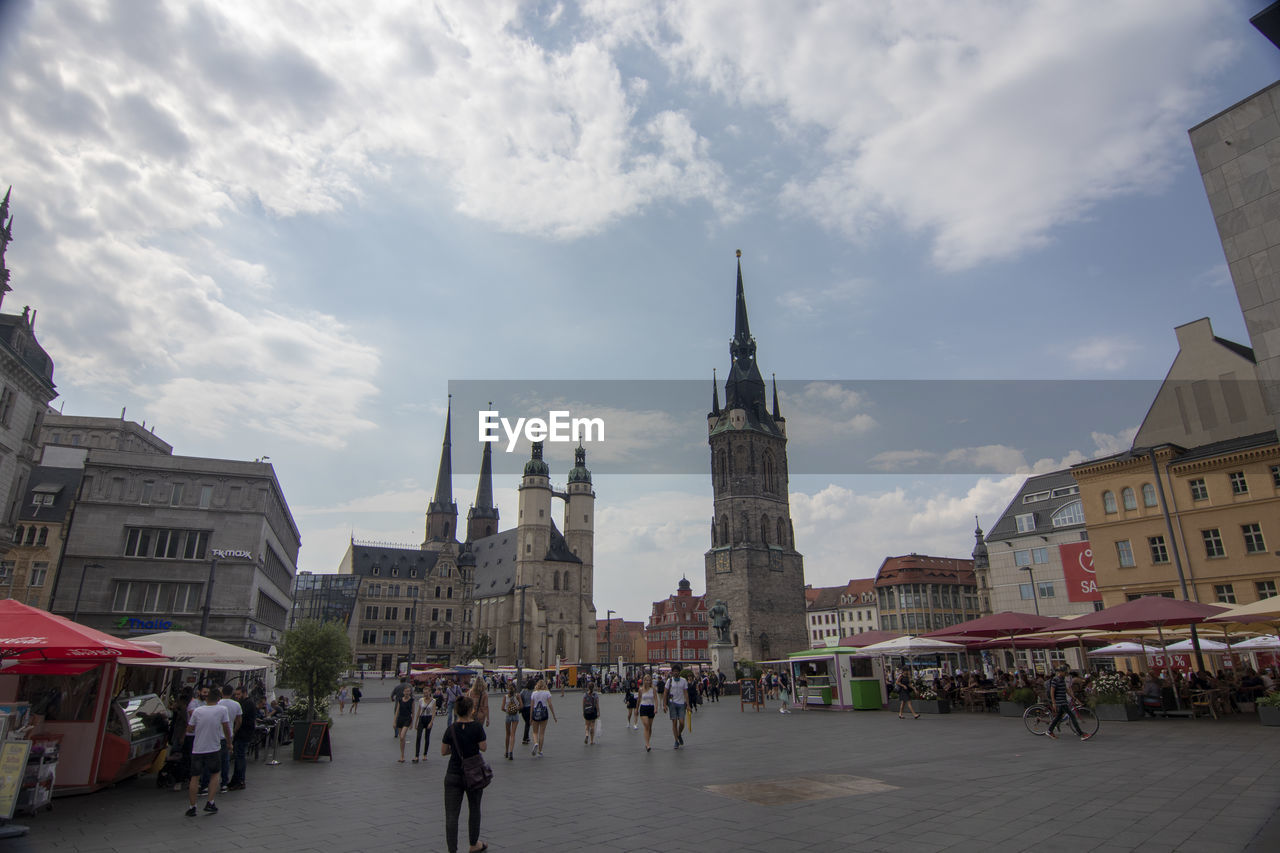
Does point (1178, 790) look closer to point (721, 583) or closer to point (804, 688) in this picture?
point (804, 688)

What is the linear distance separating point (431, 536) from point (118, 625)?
88402mm

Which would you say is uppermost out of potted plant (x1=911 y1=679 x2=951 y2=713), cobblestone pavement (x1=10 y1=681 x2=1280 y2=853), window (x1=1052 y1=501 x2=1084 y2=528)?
window (x1=1052 y1=501 x2=1084 y2=528)

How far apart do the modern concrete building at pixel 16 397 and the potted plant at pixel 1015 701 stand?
36508mm

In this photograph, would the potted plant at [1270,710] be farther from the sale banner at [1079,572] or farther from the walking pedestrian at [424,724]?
the sale banner at [1079,572]

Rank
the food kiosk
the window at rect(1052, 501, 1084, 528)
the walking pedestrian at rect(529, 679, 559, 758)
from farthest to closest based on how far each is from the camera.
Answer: the window at rect(1052, 501, 1084, 528)
the food kiosk
the walking pedestrian at rect(529, 679, 559, 758)

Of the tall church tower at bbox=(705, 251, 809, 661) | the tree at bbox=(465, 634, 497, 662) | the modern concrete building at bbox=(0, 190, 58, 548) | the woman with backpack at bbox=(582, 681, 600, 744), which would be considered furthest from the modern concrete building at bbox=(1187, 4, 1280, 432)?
the tree at bbox=(465, 634, 497, 662)

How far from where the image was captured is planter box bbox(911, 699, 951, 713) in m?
23.8

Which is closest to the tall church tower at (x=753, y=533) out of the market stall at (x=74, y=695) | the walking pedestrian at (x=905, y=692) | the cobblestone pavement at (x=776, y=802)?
the walking pedestrian at (x=905, y=692)

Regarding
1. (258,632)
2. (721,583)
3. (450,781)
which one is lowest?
(450,781)

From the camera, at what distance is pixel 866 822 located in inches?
312

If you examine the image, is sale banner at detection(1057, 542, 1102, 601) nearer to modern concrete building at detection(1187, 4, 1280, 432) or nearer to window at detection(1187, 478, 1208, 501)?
window at detection(1187, 478, 1208, 501)

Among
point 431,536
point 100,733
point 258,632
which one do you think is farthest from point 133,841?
point 431,536

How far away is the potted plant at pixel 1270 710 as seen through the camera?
15.1 meters

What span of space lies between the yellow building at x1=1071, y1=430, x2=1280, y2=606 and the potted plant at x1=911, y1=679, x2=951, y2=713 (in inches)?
448
